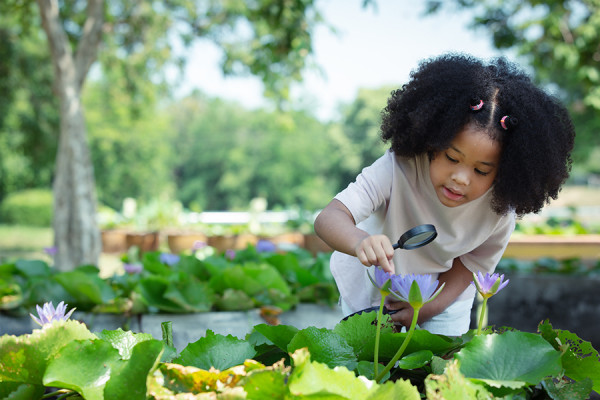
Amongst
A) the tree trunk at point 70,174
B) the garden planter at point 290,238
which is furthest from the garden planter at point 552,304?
the garden planter at point 290,238

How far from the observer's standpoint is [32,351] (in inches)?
30.1

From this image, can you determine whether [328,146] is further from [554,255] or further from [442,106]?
[442,106]

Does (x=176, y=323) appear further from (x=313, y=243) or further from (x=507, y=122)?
(x=313, y=243)

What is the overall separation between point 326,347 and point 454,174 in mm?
647

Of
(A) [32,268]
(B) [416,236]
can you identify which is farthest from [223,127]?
(B) [416,236]

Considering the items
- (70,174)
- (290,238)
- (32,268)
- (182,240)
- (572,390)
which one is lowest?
(572,390)

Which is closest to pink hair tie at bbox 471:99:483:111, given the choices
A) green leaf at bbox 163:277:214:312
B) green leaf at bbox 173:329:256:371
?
green leaf at bbox 173:329:256:371

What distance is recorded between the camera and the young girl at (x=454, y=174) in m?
1.35

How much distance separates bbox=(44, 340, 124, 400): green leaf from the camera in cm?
73

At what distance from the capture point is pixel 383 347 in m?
0.91

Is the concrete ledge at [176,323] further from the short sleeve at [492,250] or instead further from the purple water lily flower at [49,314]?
the purple water lily flower at [49,314]

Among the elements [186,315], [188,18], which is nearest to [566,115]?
[186,315]

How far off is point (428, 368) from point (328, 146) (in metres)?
35.4

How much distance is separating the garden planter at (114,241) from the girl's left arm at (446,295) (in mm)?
7141
